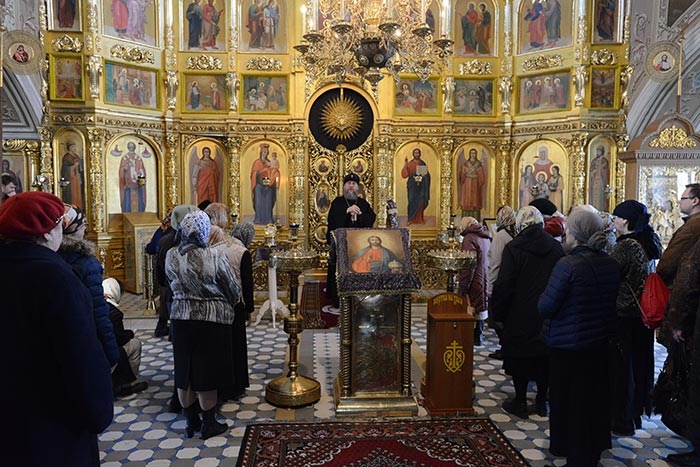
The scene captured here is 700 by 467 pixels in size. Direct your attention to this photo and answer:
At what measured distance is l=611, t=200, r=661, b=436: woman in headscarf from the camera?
13.0 ft

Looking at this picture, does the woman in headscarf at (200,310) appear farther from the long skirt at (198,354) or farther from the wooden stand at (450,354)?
the wooden stand at (450,354)

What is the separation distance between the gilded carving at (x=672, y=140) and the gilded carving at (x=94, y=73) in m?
9.73

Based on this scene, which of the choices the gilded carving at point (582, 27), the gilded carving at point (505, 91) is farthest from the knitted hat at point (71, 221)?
the gilded carving at point (582, 27)

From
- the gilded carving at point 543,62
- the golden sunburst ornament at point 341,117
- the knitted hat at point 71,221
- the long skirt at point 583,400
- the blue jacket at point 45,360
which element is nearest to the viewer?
the blue jacket at point 45,360

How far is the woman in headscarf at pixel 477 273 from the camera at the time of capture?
6.60 m

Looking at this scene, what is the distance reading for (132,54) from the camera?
398 inches

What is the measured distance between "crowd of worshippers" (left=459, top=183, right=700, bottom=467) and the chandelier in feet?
8.77

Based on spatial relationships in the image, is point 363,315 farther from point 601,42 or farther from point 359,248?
point 601,42

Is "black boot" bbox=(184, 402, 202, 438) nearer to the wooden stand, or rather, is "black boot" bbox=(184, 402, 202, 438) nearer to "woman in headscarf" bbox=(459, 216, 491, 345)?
the wooden stand

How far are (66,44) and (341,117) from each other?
17.8ft

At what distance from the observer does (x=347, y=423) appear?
446cm

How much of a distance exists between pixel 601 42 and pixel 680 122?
2878 mm

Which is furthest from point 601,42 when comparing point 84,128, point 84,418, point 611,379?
point 84,418

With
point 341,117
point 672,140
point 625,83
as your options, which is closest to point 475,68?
point 625,83
